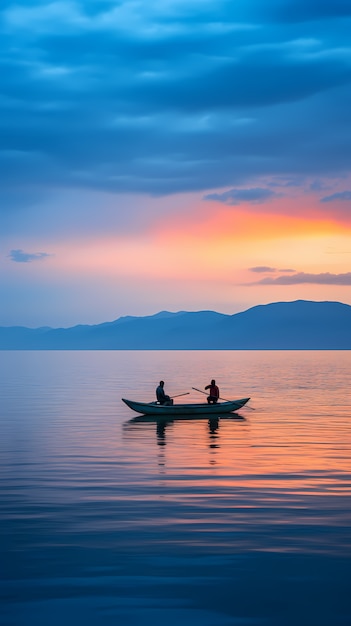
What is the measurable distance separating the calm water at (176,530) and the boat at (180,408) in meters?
10.8

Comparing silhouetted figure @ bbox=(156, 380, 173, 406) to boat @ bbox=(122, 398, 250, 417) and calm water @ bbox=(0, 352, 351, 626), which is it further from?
calm water @ bbox=(0, 352, 351, 626)

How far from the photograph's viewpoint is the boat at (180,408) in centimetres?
5928

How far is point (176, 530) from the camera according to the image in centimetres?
2241

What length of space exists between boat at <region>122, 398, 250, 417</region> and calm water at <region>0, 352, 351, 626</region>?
10.8m

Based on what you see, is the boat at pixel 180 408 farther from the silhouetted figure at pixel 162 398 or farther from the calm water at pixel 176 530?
the calm water at pixel 176 530

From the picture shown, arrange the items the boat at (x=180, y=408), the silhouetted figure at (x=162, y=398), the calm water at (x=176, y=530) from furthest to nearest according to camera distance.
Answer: the boat at (x=180, y=408), the silhouetted figure at (x=162, y=398), the calm water at (x=176, y=530)

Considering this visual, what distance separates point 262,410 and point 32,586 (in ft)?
176

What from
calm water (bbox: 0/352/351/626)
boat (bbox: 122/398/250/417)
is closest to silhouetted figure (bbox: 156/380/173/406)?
boat (bbox: 122/398/250/417)

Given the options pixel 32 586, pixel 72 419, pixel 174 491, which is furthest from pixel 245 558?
pixel 72 419

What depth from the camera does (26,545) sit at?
67.8ft

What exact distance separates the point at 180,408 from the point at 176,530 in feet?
121

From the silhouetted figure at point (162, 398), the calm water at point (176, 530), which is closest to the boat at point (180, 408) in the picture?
the silhouetted figure at point (162, 398)

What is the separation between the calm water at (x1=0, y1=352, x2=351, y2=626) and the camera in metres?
16.0

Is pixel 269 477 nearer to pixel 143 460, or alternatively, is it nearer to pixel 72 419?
pixel 143 460
